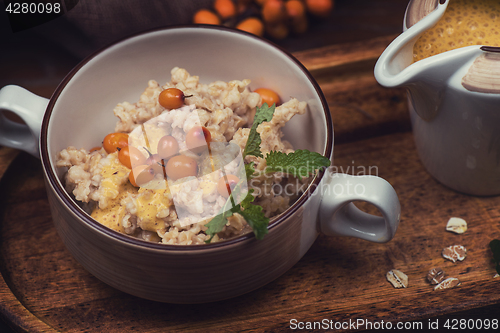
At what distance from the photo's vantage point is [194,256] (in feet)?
2.99

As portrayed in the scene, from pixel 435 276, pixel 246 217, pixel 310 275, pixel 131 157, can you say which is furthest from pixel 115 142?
pixel 435 276

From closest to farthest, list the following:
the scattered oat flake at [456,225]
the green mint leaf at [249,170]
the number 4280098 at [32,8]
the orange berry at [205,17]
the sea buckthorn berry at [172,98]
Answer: the green mint leaf at [249,170], the sea buckthorn berry at [172,98], the scattered oat flake at [456,225], the number 4280098 at [32,8], the orange berry at [205,17]

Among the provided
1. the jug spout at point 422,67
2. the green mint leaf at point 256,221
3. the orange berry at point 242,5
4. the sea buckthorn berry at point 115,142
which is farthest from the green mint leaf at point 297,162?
the orange berry at point 242,5

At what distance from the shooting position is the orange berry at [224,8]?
5.77ft

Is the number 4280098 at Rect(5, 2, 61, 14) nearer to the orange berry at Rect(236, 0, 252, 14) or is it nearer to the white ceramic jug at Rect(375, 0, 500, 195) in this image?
the orange berry at Rect(236, 0, 252, 14)

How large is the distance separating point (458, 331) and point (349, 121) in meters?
0.66

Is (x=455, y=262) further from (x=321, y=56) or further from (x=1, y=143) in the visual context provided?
(x=1, y=143)

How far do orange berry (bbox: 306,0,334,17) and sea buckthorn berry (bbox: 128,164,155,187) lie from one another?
3.52ft

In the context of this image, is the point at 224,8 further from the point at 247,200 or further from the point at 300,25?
the point at 247,200

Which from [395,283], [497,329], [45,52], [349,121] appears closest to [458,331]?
[497,329]

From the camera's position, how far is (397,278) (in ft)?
3.82

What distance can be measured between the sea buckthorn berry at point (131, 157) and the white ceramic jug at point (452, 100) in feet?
1.88

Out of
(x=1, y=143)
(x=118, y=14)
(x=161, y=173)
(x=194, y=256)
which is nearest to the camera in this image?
(x=194, y=256)

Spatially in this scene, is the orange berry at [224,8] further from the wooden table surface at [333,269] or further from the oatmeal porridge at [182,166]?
the oatmeal porridge at [182,166]
